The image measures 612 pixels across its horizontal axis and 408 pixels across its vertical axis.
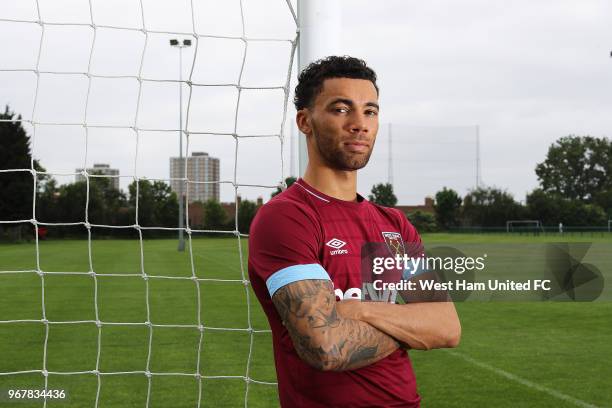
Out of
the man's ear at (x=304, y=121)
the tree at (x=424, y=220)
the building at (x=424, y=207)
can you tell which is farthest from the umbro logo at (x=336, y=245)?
the building at (x=424, y=207)

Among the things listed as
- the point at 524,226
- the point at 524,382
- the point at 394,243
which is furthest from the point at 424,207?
the point at 394,243

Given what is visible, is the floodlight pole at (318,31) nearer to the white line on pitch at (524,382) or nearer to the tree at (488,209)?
the white line on pitch at (524,382)

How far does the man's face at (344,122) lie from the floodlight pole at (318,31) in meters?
0.94

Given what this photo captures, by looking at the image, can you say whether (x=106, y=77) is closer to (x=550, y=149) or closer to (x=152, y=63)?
(x=152, y=63)

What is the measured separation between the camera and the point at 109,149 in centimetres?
517

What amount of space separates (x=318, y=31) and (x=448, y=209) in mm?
→ 60640

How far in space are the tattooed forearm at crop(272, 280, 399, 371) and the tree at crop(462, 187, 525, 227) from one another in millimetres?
61930

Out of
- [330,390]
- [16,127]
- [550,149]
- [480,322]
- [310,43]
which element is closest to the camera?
[330,390]

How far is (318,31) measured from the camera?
3.37 metres

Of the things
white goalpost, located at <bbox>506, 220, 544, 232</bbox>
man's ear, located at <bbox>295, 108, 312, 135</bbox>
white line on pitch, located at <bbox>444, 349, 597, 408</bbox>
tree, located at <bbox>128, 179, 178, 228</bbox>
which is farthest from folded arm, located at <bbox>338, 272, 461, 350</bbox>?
white goalpost, located at <bbox>506, 220, 544, 232</bbox>

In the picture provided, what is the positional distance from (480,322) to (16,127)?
33.2 metres

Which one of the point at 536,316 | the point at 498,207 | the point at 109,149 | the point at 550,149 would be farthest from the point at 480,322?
the point at 550,149

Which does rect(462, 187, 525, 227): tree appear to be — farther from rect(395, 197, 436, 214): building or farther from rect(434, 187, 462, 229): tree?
rect(395, 197, 436, 214): building

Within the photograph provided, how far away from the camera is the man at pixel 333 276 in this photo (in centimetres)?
218
